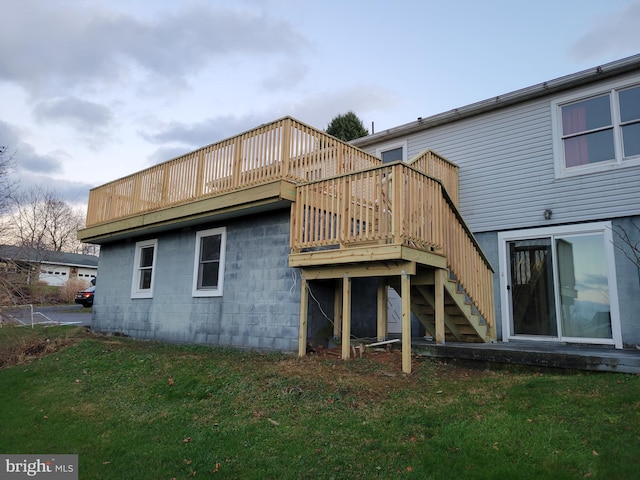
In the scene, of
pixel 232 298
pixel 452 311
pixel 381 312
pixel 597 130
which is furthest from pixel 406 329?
pixel 597 130

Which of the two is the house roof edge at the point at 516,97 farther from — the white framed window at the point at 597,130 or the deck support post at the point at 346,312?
the deck support post at the point at 346,312

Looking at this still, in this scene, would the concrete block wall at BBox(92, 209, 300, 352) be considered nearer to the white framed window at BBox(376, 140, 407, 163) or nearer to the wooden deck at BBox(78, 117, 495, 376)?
the wooden deck at BBox(78, 117, 495, 376)

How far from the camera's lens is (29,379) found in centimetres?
707

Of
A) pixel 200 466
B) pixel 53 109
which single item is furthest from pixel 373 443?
pixel 53 109

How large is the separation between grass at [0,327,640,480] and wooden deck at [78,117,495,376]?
1.14m

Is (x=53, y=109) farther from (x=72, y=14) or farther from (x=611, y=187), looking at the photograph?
(x=611, y=187)

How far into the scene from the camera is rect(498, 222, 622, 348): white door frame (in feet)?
22.9

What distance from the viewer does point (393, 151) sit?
1073 centimetres

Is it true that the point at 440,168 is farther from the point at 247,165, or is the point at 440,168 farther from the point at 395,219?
the point at 247,165

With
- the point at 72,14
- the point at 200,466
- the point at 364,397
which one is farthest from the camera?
the point at 72,14

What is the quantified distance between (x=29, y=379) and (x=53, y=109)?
15572 millimetres

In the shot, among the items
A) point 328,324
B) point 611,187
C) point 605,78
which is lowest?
point 328,324

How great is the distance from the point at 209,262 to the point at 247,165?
256cm

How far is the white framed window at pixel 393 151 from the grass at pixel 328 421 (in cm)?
586
